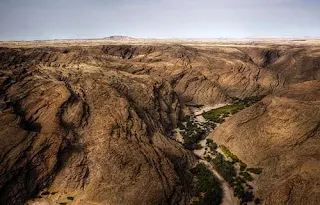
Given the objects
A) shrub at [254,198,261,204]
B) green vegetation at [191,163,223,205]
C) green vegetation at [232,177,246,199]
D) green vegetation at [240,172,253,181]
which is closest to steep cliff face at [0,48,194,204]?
green vegetation at [191,163,223,205]

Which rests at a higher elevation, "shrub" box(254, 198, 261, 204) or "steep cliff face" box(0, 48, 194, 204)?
"steep cliff face" box(0, 48, 194, 204)

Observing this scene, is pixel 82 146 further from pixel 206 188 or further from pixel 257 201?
pixel 257 201

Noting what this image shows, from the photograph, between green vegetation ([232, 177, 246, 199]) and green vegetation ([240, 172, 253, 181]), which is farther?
green vegetation ([240, 172, 253, 181])

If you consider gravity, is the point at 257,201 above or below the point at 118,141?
below

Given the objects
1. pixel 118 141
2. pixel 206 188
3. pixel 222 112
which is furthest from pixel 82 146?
pixel 222 112

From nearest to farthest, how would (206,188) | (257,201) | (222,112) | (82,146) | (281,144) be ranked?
(257,201) → (206,188) → (82,146) → (281,144) → (222,112)

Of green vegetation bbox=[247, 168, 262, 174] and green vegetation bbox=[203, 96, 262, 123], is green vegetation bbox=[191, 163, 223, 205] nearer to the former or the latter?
green vegetation bbox=[247, 168, 262, 174]
